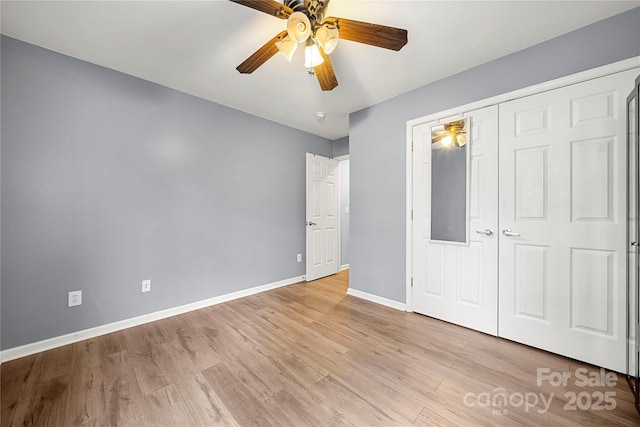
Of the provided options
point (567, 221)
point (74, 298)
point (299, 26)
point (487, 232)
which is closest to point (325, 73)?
point (299, 26)

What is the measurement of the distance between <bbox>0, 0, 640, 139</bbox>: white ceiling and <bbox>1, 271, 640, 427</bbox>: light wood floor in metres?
2.52

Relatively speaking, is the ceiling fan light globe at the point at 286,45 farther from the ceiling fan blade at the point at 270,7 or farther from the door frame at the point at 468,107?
the door frame at the point at 468,107

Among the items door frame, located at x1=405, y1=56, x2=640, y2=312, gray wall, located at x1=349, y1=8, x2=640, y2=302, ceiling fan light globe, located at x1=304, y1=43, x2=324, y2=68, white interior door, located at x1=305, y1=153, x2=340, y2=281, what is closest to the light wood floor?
door frame, located at x1=405, y1=56, x2=640, y2=312

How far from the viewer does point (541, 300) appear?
1956mm

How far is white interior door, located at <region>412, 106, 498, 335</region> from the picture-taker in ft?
7.18

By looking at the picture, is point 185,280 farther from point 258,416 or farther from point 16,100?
point 16,100

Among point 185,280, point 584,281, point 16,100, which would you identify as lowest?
point 185,280

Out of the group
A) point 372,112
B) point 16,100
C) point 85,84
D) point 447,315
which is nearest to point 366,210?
point 372,112

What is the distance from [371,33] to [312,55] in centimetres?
39

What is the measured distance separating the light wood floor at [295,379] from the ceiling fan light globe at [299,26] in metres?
2.19

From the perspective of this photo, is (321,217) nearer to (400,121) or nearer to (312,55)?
(400,121)

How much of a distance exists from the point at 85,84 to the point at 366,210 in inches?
124

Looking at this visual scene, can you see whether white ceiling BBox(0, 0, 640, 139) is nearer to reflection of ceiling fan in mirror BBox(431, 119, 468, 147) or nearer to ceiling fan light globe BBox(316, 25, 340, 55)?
ceiling fan light globe BBox(316, 25, 340, 55)

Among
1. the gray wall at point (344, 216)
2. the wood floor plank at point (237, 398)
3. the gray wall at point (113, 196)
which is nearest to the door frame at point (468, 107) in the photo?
the wood floor plank at point (237, 398)
